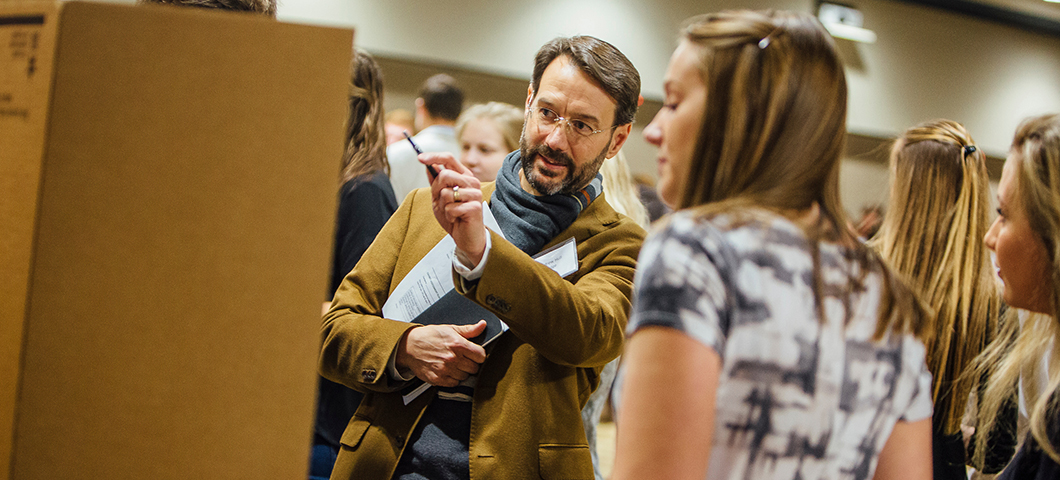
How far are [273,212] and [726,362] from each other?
48cm

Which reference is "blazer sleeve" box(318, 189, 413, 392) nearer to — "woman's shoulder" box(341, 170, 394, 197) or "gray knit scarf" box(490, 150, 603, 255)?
"gray knit scarf" box(490, 150, 603, 255)

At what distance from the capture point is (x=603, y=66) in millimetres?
1540

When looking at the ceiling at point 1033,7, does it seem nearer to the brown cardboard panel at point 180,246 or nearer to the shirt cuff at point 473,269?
the shirt cuff at point 473,269

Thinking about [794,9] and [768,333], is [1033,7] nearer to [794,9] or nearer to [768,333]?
[794,9]

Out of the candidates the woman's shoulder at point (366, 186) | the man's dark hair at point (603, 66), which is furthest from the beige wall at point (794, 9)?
the man's dark hair at point (603, 66)

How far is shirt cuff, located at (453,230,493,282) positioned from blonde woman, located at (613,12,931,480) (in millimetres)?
368

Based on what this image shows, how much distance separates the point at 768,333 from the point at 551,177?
799mm

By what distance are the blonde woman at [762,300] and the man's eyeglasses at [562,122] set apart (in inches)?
23.9

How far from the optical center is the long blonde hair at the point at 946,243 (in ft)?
5.50

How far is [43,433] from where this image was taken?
2.39 ft

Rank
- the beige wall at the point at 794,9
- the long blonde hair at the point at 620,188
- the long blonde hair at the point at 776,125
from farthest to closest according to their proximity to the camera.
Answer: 1. the beige wall at the point at 794,9
2. the long blonde hair at the point at 620,188
3. the long blonde hair at the point at 776,125

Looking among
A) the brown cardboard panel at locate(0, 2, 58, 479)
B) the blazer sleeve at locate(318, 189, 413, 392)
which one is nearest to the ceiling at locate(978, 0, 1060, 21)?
the blazer sleeve at locate(318, 189, 413, 392)

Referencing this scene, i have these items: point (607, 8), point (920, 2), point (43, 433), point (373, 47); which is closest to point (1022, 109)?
point (920, 2)

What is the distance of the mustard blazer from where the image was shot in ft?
4.05
